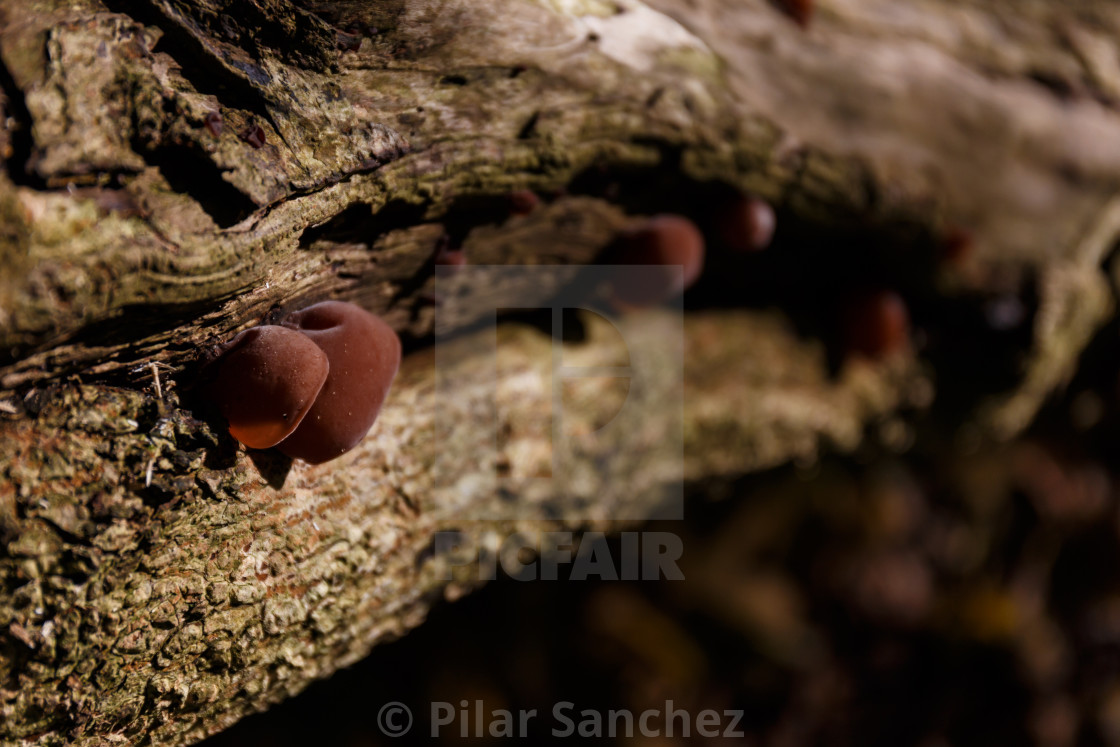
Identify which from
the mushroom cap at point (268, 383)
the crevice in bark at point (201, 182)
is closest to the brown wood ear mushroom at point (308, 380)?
the mushroom cap at point (268, 383)

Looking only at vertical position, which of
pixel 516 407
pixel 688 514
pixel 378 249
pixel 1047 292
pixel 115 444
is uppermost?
pixel 378 249

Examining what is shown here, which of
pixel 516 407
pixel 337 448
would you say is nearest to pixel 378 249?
pixel 337 448

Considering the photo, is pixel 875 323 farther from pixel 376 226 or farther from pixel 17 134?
pixel 17 134

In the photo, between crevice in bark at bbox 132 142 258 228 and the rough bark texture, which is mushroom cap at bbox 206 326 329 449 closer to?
the rough bark texture

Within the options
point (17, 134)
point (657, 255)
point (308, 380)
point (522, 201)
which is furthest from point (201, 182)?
point (657, 255)

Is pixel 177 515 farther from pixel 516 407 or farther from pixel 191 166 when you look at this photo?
pixel 516 407

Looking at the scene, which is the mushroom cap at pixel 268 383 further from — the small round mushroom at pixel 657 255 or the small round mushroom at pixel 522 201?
the small round mushroom at pixel 657 255

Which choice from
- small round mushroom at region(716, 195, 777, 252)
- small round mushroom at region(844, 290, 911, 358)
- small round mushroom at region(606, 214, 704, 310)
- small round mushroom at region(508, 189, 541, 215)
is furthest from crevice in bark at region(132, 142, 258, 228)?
small round mushroom at region(844, 290, 911, 358)

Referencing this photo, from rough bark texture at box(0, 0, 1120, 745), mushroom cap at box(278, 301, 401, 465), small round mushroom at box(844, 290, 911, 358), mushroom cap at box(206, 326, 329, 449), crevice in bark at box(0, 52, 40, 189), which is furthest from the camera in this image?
small round mushroom at box(844, 290, 911, 358)
